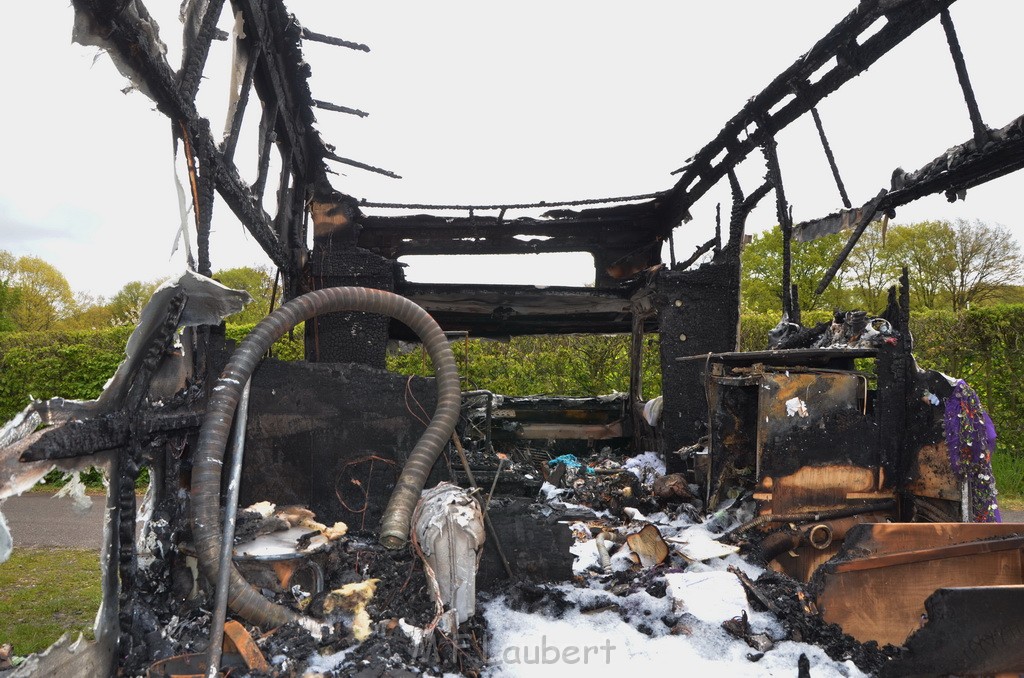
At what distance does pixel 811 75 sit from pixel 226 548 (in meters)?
6.27

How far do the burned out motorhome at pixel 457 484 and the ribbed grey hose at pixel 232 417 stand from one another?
0.06ft

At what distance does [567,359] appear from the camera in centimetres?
1238

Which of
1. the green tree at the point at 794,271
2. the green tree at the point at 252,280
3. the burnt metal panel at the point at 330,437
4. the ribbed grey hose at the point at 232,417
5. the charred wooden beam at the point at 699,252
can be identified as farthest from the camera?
A: the green tree at the point at 252,280

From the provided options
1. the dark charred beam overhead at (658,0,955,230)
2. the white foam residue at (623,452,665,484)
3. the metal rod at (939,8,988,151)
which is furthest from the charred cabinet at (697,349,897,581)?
the white foam residue at (623,452,665,484)

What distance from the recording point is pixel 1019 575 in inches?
143

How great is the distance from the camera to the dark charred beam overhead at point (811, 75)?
4539 mm

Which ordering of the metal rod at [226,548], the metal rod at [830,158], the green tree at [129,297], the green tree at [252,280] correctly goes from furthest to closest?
the green tree at [129,297] < the green tree at [252,280] < the metal rod at [830,158] < the metal rod at [226,548]

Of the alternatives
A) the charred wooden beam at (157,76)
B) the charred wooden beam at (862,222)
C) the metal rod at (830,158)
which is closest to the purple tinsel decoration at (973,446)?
the charred wooden beam at (862,222)

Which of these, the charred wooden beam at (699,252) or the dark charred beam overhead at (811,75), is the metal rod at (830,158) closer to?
the dark charred beam overhead at (811,75)

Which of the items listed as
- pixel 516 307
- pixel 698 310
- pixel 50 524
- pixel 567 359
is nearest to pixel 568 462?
pixel 516 307

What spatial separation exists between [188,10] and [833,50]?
497 centimetres

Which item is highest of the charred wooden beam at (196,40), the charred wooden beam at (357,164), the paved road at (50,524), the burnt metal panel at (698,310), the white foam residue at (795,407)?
the charred wooden beam at (357,164)

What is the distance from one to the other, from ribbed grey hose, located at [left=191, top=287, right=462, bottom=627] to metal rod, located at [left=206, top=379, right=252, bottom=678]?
2.7 inches

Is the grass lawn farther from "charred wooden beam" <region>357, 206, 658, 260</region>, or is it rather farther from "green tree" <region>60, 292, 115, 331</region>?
"green tree" <region>60, 292, 115, 331</region>
